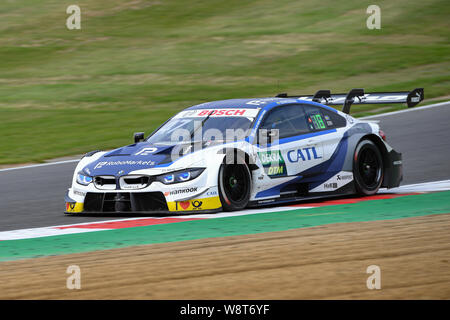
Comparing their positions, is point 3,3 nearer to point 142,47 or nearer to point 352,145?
point 142,47

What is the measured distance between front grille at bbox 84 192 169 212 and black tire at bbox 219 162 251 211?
2.14ft

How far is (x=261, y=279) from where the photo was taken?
586cm

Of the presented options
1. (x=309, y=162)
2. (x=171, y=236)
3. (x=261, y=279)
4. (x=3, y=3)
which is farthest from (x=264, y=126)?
(x=3, y=3)

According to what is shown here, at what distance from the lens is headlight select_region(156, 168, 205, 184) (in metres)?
9.40

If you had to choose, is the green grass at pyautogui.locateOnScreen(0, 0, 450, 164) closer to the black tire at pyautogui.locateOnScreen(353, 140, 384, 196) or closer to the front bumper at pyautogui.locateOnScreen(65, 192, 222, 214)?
the front bumper at pyautogui.locateOnScreen(65, 192, 222, 214)

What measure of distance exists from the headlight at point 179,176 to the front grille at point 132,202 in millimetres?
164

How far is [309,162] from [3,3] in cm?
2761

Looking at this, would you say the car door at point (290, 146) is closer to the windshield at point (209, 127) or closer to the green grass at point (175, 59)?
the windshield at point (209, 127)

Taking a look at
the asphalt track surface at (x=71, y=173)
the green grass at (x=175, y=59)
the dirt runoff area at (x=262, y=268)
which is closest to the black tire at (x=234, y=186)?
the asphalt track surface at (x=71, y=173)

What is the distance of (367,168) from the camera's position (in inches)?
440

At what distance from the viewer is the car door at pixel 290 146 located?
33.0ft

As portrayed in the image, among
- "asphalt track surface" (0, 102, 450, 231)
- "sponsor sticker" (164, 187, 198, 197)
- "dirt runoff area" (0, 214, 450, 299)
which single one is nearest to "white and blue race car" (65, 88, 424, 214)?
"sponsor sticker" (164, 187, 198, 197)

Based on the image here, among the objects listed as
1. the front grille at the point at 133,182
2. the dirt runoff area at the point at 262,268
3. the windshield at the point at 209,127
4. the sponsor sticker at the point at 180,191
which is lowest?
the dirt runoff area at the point at 262,268

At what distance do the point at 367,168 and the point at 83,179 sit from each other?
365 centimetres
